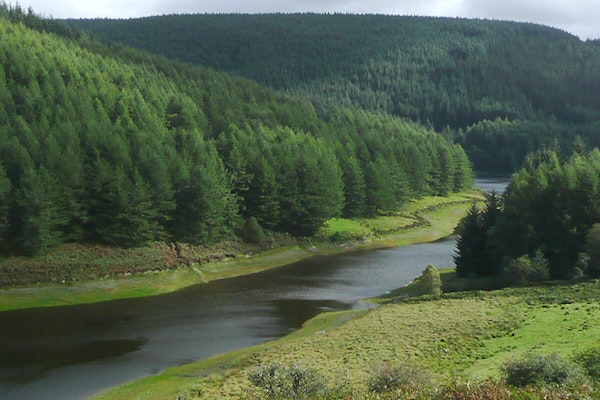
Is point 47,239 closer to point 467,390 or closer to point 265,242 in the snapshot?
point 265,242

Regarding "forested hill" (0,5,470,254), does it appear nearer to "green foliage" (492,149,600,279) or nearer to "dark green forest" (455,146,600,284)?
"dark green forest" (455,146,600,284)

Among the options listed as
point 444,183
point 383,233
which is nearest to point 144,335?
point 383,233

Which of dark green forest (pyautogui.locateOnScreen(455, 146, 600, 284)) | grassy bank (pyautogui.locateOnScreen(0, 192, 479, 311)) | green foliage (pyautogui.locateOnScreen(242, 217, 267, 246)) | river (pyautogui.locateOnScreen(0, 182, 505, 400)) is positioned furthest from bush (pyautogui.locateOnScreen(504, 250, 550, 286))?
green foliage (pyautogui.locateOnScreen(242, 217, 267, 246))

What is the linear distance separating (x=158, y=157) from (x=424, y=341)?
53693mm

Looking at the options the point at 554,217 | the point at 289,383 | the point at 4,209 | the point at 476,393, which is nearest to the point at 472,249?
the point at 554,217

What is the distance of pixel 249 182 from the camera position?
10925cm

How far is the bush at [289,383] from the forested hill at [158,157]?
51.3 m

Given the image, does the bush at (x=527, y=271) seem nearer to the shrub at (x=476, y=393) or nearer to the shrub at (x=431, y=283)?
the shrub at (x=431, y=283)

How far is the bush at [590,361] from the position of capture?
116 ft

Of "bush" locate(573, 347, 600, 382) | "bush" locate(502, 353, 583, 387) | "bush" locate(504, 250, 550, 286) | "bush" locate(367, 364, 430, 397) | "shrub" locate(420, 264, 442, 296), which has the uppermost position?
"bush" locate(502, 353, 583, 387)

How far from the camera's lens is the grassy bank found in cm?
7469

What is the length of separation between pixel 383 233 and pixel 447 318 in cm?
6301

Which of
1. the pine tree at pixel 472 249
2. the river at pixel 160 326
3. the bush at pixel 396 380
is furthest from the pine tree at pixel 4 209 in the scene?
the bush at pixel 396 380

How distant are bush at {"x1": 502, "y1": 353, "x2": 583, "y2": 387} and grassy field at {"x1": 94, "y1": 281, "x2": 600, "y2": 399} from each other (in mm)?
5787
